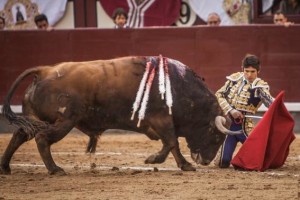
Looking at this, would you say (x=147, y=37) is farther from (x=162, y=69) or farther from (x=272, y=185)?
(x=272, y=185)

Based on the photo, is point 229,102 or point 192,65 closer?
point 229,102

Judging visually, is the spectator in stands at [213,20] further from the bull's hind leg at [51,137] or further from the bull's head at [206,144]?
the bull's hind leg at [51,137]

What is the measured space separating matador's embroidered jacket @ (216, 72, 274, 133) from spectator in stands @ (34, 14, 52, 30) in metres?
3.90

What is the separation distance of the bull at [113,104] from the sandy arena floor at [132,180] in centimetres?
25

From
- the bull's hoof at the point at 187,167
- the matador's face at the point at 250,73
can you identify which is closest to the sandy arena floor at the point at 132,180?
the bull's hoof at the point at 187,167

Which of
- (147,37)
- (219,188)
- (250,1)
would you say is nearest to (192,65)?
(147,37)

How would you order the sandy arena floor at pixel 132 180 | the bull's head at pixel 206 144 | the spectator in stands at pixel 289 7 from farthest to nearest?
the spectator in stands at pixel 289 7 → the bull's head at pixel 206 144 → the sandy arena floor at pixel 132 180

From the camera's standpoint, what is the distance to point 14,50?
38.3 ft

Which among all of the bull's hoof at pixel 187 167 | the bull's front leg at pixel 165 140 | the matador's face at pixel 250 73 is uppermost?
the matador's face at pixel 250 73

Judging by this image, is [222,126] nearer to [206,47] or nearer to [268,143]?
[268,143]

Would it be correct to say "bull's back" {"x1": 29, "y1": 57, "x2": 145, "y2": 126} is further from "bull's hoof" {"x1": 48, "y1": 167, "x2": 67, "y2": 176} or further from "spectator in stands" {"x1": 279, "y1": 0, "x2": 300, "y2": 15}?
"spectator in stands" {"x1": 279, "y1": 0, "x2": 300, "y2": 15}

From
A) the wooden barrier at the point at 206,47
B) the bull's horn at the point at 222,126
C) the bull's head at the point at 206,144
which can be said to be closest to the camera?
the bull's horn at the point at 222,126

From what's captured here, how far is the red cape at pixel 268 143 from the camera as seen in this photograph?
7836 millimetres

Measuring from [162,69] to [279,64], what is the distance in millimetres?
3783
